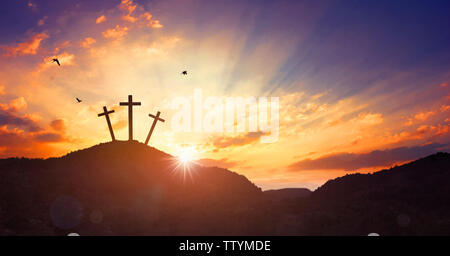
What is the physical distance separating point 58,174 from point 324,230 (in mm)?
21500

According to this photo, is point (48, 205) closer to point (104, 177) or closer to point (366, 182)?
point (104, 177)

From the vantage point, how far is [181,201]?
1029 inches

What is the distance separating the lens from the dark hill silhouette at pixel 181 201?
20516 millimetres

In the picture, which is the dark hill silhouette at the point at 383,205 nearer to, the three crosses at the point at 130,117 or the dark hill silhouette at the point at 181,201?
the dark hill silhouette at the point at 181,201

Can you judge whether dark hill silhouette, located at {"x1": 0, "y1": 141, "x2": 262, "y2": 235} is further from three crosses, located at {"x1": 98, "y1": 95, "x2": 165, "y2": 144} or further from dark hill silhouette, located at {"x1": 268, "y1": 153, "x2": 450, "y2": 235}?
dark hill silhouette, located at {"x1": 268, "y1": 153, "x2": 450, "y2": 235}

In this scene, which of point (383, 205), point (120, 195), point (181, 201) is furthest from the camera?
point (181, 201)

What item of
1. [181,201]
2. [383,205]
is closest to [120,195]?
[181,201]

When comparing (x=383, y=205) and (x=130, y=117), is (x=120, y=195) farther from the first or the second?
(x=383, y=205)

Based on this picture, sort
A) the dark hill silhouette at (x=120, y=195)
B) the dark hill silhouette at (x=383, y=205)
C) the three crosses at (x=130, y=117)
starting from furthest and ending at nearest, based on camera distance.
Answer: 1. the three crosses at (x=130, y=117)
2. the dark hill silhouette at (x=120, y=195)
3. the dark hill silhouette at (x=383, y=205)

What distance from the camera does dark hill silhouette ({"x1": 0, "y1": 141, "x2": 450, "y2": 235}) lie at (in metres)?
20.5

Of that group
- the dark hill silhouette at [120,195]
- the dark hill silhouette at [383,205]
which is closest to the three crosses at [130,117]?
the dark hill silhouette at [120,195]

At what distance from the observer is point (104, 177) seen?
27844 millimetres

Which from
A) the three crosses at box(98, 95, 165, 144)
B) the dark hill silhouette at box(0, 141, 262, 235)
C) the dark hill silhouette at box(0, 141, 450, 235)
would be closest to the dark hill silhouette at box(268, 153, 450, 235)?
the dark hill silhouette at box(0, 141, 450, 235)
